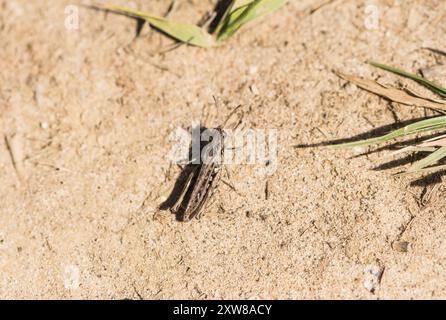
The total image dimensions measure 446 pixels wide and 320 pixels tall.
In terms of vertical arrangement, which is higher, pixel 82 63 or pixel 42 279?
pixel 82 63

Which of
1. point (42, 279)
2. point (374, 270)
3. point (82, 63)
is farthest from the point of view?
point (82, 63)

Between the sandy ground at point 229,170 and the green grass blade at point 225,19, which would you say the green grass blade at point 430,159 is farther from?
the green grass blade at point 225,19

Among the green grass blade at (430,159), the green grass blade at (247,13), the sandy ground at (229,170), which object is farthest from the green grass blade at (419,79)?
the green grass blade at (247,13)

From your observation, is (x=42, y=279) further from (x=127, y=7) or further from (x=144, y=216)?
(x=127, y=7)

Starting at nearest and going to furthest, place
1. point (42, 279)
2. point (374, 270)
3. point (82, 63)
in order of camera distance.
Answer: point (374, 270), point (42, 279), point (82, 63)

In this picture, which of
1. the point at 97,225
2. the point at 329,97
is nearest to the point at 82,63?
the point at 97,225

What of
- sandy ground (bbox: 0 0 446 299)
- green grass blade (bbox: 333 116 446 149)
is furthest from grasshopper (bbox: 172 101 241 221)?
green grass blade (bbox: 333 116 446 149)

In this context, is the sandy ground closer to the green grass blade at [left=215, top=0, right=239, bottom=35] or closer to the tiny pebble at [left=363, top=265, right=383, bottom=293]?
the tiny pebble at [left=363, top=265, right=383, bottom=293]
